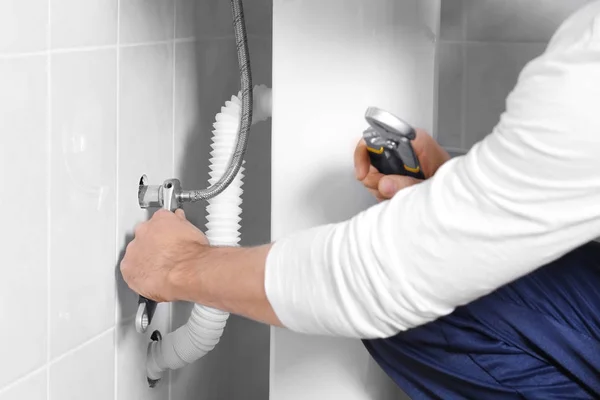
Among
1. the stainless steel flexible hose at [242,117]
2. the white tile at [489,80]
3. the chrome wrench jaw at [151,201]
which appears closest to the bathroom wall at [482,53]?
the white tile at [489,80]

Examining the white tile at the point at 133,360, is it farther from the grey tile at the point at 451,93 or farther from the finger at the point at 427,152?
the grey tile at the point at 451,93

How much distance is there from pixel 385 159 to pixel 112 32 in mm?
351

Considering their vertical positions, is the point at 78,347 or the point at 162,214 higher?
the point at 162,214

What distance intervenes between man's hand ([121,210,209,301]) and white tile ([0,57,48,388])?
12cm

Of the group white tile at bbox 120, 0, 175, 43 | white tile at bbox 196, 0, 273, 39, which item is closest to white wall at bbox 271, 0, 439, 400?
white tile at bbox 120, 0, 175, 43

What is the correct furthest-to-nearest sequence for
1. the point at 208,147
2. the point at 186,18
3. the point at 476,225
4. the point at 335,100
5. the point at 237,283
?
the point at 208,147 → the point at 186,18 → the point at 335,100 → the point at 237,283 → the point at 476,225

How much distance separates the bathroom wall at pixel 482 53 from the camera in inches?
53.7

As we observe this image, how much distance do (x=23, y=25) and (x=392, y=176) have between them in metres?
0.41

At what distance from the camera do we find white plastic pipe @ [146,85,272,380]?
46.7 inches

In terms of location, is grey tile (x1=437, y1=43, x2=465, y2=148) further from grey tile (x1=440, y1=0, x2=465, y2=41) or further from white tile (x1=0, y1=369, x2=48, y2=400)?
white tile (x1=0, y1=369, x2=48, y2=400)

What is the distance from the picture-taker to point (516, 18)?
1.38 m

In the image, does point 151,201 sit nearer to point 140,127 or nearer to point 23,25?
point 140,127

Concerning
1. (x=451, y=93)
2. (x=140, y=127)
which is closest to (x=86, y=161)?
(x=140, y=127)

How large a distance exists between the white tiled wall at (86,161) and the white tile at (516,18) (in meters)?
0.40
